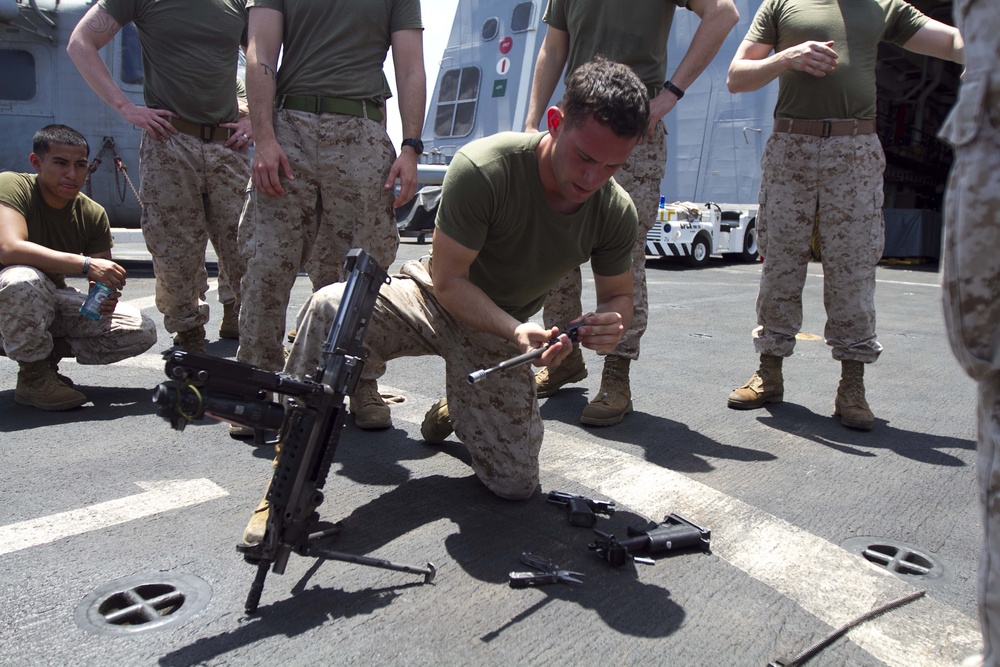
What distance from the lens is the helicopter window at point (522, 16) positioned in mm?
16656

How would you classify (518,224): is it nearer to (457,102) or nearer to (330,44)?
(330,44)

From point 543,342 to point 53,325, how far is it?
271cm

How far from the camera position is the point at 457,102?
1852cm

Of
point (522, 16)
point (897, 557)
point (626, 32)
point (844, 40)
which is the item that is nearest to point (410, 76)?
point (626, 32)

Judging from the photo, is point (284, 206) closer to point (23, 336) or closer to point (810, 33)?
point (23, 336)

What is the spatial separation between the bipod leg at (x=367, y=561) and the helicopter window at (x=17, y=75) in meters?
9.01

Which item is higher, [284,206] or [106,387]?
[284,206]

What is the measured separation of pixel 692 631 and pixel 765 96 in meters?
13.5

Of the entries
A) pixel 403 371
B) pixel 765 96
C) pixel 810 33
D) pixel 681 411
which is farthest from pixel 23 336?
pixel 765 96

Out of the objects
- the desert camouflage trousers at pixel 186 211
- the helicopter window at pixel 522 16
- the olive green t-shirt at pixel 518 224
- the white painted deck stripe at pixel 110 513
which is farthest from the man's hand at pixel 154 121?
the helicopter window at pixel 522 16

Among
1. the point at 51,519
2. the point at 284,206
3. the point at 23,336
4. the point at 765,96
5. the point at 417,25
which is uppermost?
the point at 765,96

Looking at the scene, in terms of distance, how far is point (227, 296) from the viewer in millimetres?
4973

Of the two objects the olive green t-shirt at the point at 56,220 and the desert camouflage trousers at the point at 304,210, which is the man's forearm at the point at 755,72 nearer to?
the desert camouflage trousers at the point at 304,210

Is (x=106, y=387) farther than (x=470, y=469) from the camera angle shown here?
Yes
